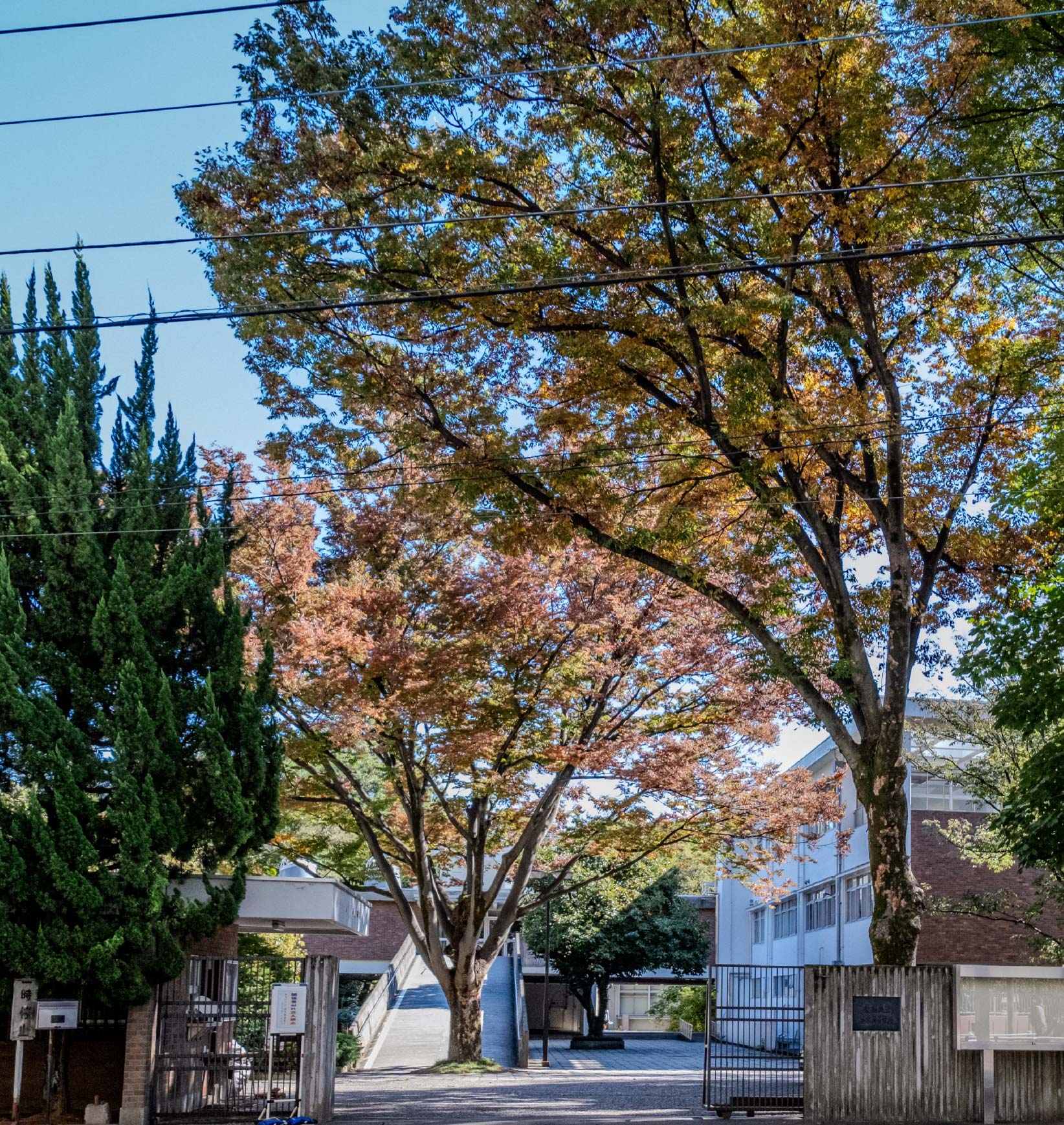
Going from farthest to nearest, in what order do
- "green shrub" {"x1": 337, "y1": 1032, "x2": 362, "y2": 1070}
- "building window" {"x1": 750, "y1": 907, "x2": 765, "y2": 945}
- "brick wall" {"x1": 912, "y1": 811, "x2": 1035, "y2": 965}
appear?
"building window" {"x1": 750, "y1": 907, "x2": 765, "y2": 945} < "brick wall" {"x1": 912, "y1": 811, "x2": 1035, "y2": 965} < "green shrub" {"x1": 337, "y1": 1032, "x2": 362, "y2": 1070}

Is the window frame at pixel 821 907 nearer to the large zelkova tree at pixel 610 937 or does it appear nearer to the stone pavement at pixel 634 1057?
the stone pavement at pixel 634 1057

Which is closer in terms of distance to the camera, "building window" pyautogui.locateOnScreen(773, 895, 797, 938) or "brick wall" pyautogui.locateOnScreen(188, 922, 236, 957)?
"brick wall" pyautogui.locateOnScreen(188, 922, 236, 957)

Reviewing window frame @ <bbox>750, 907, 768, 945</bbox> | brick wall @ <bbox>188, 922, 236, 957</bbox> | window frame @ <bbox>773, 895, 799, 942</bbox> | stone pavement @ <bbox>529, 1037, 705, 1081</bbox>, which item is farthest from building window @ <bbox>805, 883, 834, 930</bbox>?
brick wall @ <bbox>188, 922, 236, 957</bbox>

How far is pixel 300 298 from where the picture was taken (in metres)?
14.1

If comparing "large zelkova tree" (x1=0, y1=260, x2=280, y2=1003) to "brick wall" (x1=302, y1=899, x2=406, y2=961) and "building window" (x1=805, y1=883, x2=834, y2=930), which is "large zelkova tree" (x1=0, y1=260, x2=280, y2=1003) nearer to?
"building window" (x1=805, y1=883, x2=834, y2=930)

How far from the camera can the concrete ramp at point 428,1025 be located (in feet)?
94.4

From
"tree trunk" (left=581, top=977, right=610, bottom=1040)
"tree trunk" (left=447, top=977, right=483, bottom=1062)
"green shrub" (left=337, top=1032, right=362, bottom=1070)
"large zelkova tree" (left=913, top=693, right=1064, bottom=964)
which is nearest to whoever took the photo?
"large zelkova tree" (left=913, top=693, right=1064, bottom=964)

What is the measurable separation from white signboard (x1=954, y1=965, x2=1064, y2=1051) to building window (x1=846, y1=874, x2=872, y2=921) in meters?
18.0

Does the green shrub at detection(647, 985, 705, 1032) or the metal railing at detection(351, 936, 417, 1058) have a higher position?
the metal railing at detection(351, 936, 417, 1058)

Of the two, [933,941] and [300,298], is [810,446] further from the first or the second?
[933,941]

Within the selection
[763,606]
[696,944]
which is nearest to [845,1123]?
[763,606]

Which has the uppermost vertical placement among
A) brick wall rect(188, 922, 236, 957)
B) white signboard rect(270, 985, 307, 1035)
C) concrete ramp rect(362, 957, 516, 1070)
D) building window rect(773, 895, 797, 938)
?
brick wall rect(188, 922, 236, 957)

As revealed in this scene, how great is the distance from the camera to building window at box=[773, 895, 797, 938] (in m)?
43.1

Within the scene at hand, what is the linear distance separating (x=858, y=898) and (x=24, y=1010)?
25285 mm
